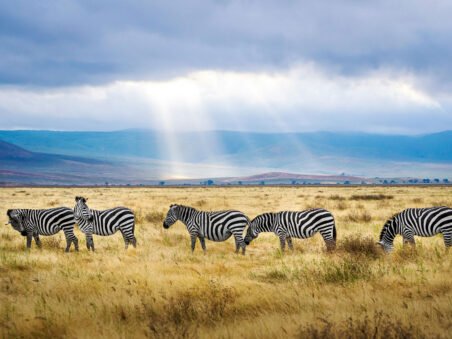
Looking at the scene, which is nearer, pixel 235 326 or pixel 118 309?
pixel 235 326

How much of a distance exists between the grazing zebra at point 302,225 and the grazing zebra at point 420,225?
1.70 meters

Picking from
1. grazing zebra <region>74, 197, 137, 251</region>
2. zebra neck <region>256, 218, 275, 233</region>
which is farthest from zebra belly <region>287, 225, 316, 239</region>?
grazing zebra <region>74, 197, 137, 251</region>

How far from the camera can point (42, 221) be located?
1809cm

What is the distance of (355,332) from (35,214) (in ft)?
45.8

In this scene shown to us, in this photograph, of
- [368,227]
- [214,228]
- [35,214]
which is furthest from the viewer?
[368,227]

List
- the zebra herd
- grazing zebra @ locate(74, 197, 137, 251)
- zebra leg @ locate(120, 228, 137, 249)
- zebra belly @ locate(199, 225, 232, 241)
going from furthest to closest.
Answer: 1. zebra leg @ locate(120, 228, 137, 249)
2. grazing zebra @ locate(74, 197, 137, 251)
3. zebra belly @ locate(199, 225, 232, 241)
4. the zebra herd

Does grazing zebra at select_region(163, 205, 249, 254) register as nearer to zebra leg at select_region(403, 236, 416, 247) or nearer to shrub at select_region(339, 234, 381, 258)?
shrub at select_region(339, 234, 381, 258)

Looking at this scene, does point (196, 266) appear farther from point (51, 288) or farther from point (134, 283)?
point (51, 288)

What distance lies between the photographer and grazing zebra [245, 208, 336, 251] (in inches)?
657

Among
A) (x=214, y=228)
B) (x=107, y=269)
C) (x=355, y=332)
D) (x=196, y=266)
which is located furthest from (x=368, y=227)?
(x=355, y=332)

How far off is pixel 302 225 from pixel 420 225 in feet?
11.6

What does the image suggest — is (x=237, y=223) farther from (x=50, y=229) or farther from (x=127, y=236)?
(x=50, y=229)

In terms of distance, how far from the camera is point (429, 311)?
27.2 feet

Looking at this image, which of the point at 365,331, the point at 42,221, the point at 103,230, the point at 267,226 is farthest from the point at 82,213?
the point at 365,331
